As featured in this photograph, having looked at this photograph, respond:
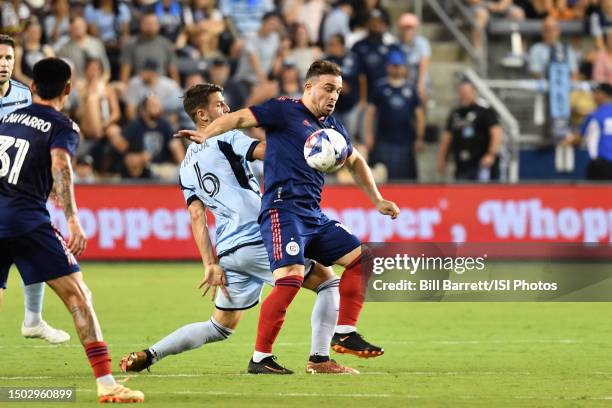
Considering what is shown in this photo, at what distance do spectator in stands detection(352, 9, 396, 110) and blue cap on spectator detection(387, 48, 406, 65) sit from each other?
19 centimetres

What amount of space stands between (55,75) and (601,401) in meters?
3.83

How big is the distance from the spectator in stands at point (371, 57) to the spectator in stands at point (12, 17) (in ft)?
17.5

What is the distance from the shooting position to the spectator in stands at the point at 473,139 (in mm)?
20625

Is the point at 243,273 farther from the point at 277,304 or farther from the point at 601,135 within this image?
the point at 601,135

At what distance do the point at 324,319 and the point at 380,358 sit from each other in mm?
1307

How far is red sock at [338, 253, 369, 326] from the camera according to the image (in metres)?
9.52

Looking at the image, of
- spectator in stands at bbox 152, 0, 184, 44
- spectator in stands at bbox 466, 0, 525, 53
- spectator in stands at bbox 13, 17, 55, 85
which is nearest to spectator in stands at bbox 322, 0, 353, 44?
spectator in stands at bbox 152, 0, 184, 44

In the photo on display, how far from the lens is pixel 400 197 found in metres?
19.2

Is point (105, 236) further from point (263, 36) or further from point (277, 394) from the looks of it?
point (277, 394)

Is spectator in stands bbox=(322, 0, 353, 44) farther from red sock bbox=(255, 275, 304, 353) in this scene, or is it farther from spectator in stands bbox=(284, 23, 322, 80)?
red sock bbox=(255, 275, 304, 353)

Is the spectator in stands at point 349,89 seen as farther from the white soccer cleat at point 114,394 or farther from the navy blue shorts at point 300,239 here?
the white soccer cleat at point 114,394

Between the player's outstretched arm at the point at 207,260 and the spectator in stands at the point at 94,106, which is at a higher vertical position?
the spectator in stands at the point at 94,106

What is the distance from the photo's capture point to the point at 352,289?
9539 millimetres

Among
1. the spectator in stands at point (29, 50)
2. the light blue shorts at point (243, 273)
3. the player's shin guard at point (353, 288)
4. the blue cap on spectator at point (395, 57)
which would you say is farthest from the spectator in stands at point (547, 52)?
the light blue shorts at point (243, 273)
